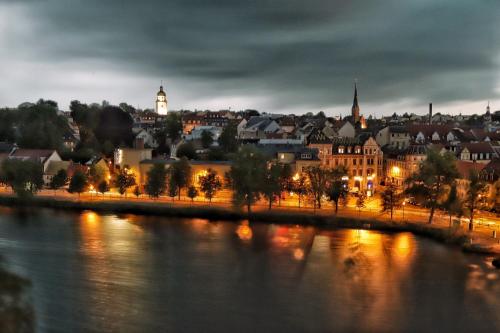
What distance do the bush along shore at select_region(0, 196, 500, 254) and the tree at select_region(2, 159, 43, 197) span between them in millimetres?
550

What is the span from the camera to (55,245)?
18172 millimetres

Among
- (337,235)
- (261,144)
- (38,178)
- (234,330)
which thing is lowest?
(234,330)

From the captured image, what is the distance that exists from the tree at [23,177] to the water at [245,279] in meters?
4.62

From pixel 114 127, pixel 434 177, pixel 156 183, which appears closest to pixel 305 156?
pixel 156 183

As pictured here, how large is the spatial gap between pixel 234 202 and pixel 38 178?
1110cm

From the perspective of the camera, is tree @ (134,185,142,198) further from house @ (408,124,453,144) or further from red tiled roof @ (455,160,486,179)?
house @ (408,124,453,144)

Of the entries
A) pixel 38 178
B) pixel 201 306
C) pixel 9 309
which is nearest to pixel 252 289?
pixel 201 306

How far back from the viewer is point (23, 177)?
85.0ft

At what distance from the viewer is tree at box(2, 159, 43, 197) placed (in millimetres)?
25406

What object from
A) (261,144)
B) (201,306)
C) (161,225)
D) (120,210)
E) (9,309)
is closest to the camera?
(9,309)

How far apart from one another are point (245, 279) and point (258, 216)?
305 inches

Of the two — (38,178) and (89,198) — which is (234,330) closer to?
(89,198)

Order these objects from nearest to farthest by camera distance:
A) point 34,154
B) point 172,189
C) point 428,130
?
point 172,189 → point 34,154 → point 428,130

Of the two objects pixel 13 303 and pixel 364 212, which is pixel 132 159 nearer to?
pixel 364 212
